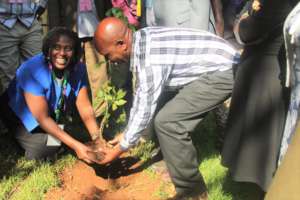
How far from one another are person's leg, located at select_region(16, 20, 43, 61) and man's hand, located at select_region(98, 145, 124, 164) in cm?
148

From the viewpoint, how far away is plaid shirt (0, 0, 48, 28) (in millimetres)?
4535

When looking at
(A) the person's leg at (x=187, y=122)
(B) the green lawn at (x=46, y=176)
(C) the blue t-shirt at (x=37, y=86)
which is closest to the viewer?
(A) the person's leg at (x=187, y=122)

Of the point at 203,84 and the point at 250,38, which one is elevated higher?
the point at 250,38

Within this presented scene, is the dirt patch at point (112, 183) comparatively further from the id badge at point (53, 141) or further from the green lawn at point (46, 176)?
the id badge at point (53, 141)

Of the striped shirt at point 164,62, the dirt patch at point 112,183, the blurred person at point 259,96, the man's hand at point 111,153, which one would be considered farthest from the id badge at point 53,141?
the blurred person at point 259,96

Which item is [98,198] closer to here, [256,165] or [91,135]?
[91,135]

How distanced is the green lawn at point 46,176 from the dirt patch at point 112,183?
95 mm

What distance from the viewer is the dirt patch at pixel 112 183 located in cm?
381

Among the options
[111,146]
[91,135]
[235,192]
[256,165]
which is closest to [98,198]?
[111,146]

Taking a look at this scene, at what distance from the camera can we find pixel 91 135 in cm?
433

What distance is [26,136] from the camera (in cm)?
436

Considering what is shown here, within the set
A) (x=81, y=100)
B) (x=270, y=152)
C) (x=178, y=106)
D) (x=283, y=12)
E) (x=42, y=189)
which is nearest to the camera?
(x=283, y=12)

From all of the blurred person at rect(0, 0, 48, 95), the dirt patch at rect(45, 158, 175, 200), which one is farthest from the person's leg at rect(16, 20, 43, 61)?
the dirt patch at rect(45, 158, 175, 200)

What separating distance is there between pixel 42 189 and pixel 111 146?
58cm
